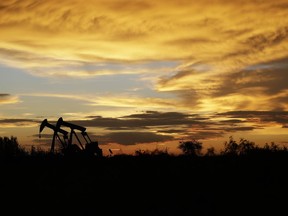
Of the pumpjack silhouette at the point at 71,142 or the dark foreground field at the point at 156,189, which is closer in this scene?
the dark foreground field at the point at 156,189

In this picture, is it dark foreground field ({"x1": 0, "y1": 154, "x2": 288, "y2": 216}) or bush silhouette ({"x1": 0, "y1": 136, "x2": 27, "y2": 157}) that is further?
bush silhouette ({"x1": 0, "y1": 136, "x2": 27, "y2": 157})

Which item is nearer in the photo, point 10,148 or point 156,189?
point 156,189

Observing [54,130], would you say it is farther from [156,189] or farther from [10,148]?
[156,189]

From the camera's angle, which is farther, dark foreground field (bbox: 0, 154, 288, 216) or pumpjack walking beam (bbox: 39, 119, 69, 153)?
pumpjack walking beam (bbox: 39, 119, 69, 153)

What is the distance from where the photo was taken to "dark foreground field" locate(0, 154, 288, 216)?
1494 centimetres

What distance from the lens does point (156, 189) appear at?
17.2 metres

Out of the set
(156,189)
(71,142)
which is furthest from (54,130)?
(156,189)

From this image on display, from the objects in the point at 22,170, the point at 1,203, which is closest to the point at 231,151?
the point at 22,170

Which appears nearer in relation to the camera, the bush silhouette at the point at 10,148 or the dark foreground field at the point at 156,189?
the dark foreground field at the point at 156,189

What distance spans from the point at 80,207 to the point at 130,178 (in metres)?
4.17

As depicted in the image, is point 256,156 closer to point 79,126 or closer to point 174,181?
point 174,181

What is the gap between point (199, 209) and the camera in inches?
579

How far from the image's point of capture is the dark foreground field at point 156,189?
14.9 metres

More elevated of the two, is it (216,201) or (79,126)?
(79,126)
